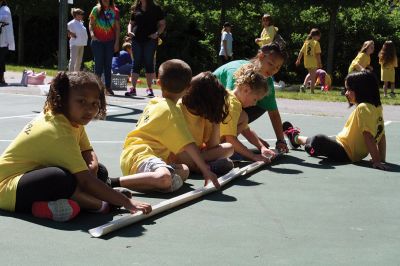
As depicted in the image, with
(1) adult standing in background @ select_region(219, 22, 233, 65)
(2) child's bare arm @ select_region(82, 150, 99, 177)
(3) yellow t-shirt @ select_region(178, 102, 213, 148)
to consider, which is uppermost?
(1) adult standing in background @ select_region(219, 22, 233, 65)

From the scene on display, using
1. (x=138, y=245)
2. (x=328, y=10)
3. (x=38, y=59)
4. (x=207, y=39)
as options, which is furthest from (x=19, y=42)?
(x=138, y=245)

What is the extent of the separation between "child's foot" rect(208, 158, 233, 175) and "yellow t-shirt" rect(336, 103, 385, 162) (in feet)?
4.65

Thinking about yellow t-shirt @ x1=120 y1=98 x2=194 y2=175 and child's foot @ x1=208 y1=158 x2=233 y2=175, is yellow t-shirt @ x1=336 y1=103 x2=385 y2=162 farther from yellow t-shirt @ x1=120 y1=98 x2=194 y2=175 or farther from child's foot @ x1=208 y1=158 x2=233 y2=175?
yellow t-shirt @ x1=120 y1=98 x2=194 y2=175

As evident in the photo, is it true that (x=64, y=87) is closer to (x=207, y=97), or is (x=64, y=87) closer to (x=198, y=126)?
(x=207, y=97)

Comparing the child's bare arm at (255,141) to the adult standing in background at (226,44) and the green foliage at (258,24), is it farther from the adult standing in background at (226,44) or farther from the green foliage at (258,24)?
the green foliage at (258,24)

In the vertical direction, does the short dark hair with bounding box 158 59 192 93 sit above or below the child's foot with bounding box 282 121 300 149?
above

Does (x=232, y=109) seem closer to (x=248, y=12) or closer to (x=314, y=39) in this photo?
(x=314, y=39)

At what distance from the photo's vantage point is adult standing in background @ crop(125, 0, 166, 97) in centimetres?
1231

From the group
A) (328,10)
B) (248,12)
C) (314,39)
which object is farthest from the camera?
(248,12)

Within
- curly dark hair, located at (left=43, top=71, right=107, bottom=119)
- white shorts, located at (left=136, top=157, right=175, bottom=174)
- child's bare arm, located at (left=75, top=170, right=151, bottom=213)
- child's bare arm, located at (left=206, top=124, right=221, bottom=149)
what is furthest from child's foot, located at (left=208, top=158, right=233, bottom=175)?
curly dark hair, located at (left=43, top=71, right=107, bottom=119)

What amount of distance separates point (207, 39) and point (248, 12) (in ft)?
5.55

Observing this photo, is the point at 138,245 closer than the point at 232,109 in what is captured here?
Yes

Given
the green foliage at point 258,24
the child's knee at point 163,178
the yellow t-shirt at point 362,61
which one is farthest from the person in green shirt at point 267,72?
the green foliage at point 258,24

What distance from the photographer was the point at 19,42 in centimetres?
2794
